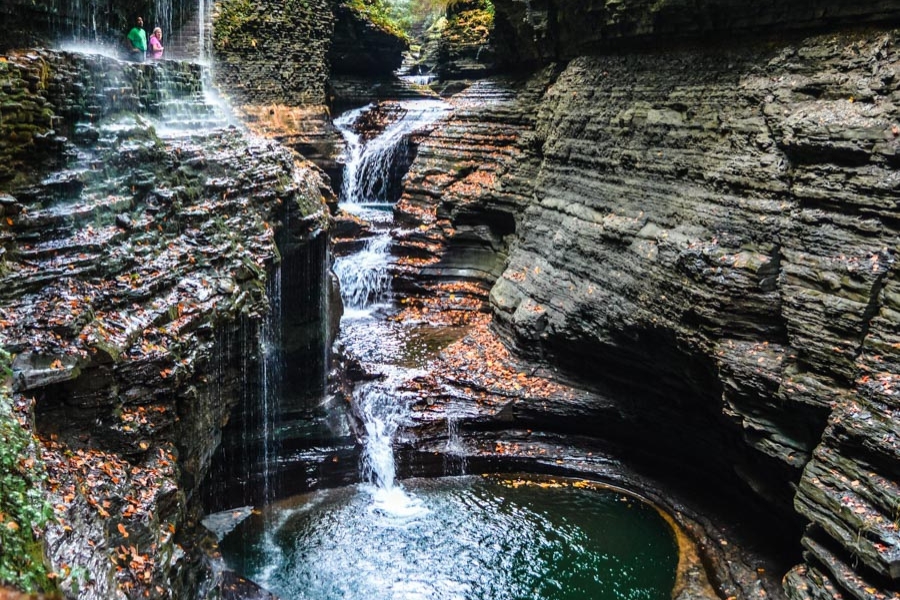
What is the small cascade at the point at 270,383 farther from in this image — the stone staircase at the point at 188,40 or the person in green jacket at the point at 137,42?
the stone staircase at the point at 188,40

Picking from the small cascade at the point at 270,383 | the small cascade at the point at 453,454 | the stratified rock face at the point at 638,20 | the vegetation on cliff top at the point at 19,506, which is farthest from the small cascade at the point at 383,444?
the stratified rock face at the point at 638,20

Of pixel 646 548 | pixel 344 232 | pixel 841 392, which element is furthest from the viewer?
pixel 344 232

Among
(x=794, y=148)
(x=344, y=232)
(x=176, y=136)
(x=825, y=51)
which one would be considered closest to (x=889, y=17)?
(x=825, y=51)

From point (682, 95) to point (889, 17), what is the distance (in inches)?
139

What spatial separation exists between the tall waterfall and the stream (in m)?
0.04

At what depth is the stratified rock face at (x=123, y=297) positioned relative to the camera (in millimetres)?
6988

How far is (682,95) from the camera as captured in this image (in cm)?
1224

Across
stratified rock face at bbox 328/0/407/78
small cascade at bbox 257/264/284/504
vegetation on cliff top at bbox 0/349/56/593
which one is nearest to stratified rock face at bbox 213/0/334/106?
stratified rock face at bbox 328/0/407/78

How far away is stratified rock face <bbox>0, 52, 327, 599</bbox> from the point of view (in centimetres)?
699

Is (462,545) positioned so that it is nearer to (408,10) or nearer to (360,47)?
(360,47)

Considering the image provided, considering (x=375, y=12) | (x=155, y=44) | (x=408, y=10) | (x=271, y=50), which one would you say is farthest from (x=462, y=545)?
(x=408, y=10)

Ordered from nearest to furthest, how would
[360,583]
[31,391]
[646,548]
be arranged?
[31,391] → [360,583] → [646,548]

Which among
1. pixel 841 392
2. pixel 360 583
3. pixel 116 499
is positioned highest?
pixel 841 392

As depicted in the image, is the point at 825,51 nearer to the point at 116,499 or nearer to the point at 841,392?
the point at 841,392
